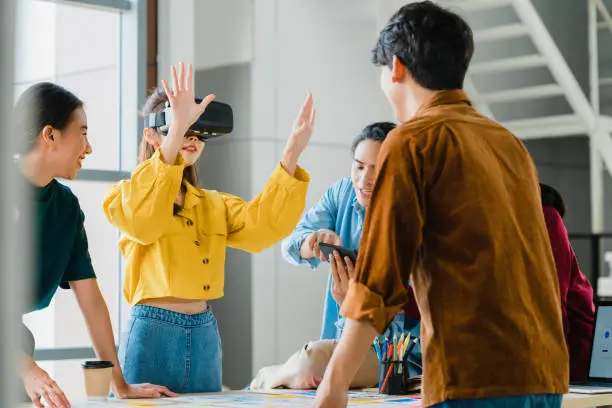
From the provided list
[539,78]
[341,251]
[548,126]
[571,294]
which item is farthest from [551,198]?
[539,78]

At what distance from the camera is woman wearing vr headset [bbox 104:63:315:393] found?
2.38 meters

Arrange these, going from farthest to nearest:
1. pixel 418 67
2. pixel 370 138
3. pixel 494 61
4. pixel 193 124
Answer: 1. pixel 494 61
2. pixel 370 138
3. pixel 193 124
4. pixel 418 67

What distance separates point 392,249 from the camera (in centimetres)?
137

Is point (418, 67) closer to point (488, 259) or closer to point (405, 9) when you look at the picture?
point (405, 9)

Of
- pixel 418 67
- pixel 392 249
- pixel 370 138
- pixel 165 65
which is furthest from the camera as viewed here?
pixel 165 65

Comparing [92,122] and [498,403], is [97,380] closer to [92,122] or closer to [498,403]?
[498,403]

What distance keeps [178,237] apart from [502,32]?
431 cm

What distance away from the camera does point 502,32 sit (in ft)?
20.6

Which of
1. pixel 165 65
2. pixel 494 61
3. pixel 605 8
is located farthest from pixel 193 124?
pixel 605 8

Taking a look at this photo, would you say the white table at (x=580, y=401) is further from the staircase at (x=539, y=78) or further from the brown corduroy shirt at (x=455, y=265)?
the staircase at (x=539, y=78)

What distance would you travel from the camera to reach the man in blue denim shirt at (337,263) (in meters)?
2.47

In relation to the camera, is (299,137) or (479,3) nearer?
(299,137)

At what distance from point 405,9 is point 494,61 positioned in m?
5.37

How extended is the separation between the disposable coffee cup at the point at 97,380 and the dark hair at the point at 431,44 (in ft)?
3.57
